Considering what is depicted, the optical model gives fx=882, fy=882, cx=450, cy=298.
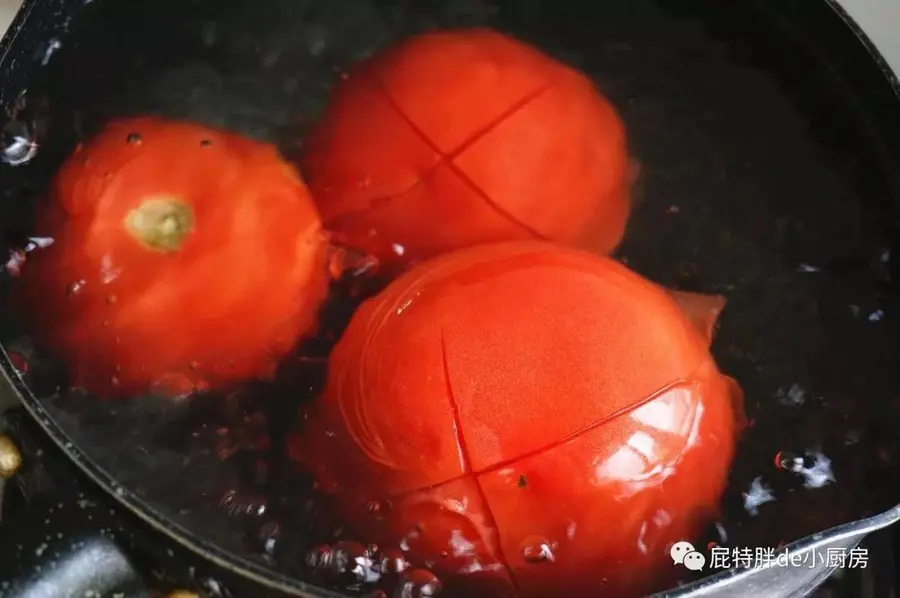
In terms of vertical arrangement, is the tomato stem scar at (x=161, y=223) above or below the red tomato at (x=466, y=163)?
below

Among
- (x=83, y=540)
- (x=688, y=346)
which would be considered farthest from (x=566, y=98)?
(x=83, y=540)

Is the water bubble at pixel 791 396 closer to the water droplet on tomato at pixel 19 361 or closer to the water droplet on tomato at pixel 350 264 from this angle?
the water droplet on tomato at pixel 350 264

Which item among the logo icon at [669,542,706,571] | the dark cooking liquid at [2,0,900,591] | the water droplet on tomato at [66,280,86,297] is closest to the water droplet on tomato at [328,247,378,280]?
the dark cooking liquid at [2,0,900,591]

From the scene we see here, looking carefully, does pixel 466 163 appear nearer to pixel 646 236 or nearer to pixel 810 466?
pixel 646 236

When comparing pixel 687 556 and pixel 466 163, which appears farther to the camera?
pixel 466 163

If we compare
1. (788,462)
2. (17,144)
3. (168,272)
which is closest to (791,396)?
(788,462)

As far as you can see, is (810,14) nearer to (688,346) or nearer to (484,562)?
(688,346)

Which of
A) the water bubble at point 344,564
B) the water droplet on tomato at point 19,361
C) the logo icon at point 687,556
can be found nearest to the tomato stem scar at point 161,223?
the water droplet on tomato at point 19,361
